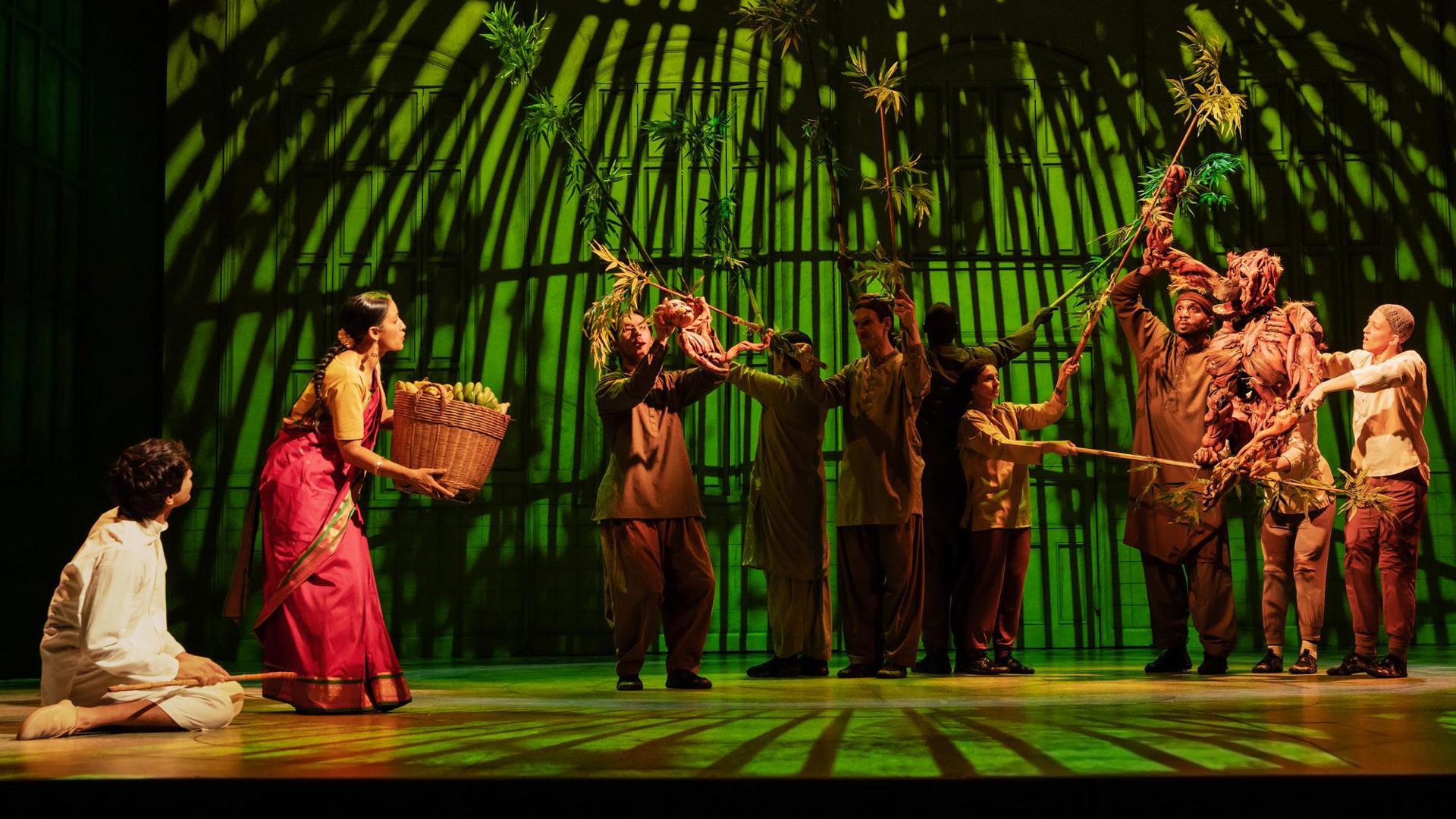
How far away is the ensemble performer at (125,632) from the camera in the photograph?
3467 millimetres

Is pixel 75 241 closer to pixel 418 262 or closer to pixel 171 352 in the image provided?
pixel 171 352

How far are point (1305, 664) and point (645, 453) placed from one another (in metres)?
2.74

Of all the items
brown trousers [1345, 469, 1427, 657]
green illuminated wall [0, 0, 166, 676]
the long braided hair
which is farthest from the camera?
green illuminated wall [0, 0, 166, 676]

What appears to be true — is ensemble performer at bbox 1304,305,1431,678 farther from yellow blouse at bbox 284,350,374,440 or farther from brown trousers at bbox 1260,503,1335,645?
yellow blouse at bbox 284,350,374,440

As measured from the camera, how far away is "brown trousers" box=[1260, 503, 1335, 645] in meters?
5.38

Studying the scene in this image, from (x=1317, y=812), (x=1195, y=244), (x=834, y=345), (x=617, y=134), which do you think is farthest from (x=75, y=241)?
(x=1317, y=812)

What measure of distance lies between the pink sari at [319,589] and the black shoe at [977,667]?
2510 mm

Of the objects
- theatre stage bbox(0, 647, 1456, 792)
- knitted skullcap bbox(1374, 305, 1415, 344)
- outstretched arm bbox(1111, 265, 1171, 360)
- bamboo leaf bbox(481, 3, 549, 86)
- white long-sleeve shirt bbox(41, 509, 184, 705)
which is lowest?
theatre stage bbox(0, 647, 1456, 792)

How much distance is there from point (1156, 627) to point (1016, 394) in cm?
241

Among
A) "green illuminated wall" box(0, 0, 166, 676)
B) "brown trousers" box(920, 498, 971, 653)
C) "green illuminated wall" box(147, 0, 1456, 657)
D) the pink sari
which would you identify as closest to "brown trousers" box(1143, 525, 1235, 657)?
"brown trousers" box(920, 498, 971, 653)

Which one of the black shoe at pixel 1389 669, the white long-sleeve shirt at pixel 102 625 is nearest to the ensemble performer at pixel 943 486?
the black shoe at pixel 1389 669

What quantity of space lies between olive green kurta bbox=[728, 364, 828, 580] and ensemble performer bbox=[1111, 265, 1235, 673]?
135 cm

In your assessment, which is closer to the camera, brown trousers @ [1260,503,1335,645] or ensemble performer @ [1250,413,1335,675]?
ensemble performer @ [1250,413,1335,675]

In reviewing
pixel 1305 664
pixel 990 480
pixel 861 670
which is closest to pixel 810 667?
pixel 861 670
